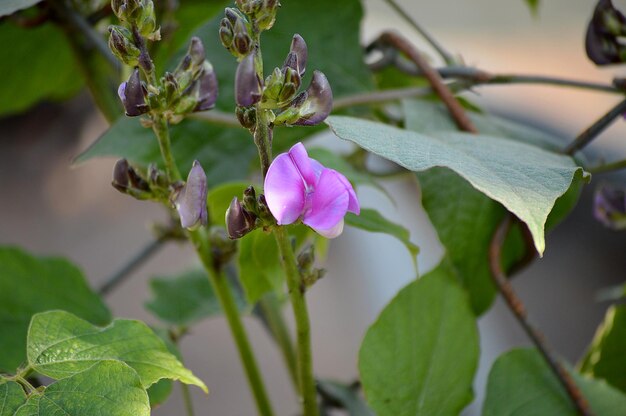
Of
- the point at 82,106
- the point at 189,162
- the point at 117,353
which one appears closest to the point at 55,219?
the point at 82,106

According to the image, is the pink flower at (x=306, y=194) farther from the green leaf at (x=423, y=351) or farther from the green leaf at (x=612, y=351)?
the green leaf at (x=612, y=351)

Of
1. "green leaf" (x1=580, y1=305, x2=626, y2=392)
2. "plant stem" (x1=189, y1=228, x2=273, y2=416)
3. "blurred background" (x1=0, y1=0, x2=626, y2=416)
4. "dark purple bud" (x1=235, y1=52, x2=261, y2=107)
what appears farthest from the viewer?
"blurred background" (x1=0, y1=0, x2=626, y2=416)

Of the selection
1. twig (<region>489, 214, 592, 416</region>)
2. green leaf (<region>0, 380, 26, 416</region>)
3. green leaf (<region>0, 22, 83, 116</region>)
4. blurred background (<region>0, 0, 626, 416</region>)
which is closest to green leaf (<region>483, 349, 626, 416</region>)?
twig (<region>489, 214, 592, 416</region>)

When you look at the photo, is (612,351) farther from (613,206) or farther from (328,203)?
(328,203)

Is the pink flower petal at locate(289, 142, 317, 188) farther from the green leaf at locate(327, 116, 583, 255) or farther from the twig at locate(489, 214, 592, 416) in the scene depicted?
the twig at locate(489, 214, 592, 416)

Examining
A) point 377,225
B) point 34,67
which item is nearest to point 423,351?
point 377,225

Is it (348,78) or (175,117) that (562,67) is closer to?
(348,78)
